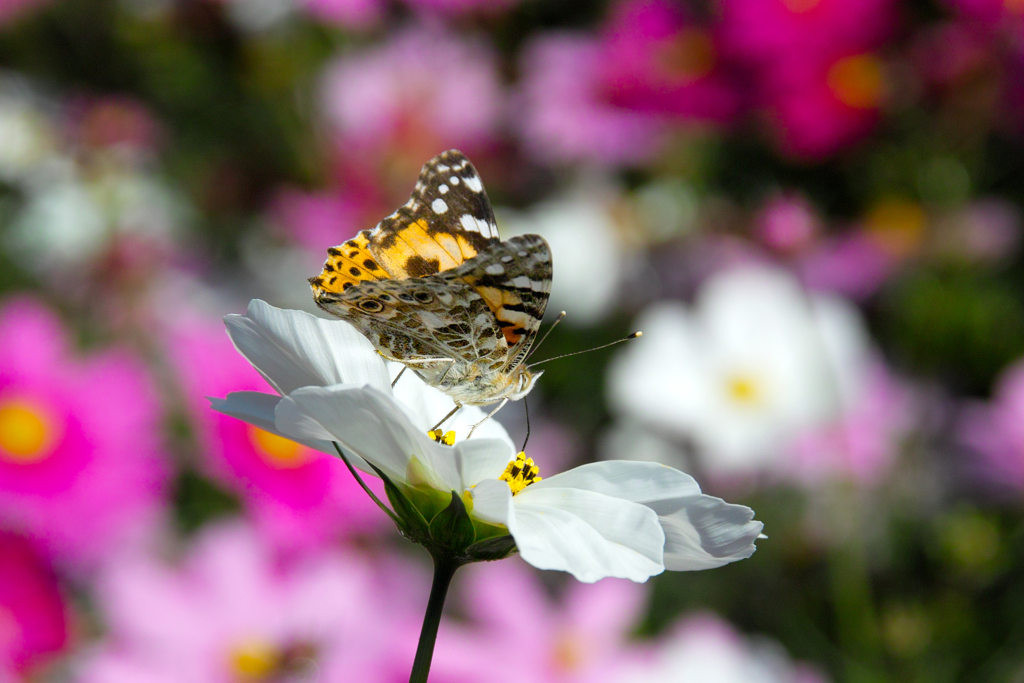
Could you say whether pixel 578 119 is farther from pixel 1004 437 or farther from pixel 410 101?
pixel 1004 437

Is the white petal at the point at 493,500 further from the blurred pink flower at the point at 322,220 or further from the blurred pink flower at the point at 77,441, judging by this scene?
the blurred pink flower at the point at 322,220

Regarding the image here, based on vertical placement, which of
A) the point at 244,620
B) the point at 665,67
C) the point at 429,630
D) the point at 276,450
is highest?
the point at 665,67

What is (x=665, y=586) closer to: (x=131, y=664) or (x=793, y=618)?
(x=793, y=618)

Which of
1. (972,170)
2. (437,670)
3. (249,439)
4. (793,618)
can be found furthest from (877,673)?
(972,170)

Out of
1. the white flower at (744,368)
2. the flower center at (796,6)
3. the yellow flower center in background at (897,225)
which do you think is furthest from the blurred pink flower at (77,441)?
the yellow flower center in background at (897,225)

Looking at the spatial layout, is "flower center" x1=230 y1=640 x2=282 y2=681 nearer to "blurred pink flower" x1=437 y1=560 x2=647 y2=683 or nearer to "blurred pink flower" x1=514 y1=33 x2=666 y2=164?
"blurred pink flower" x1=437 y1=560 x2=647 y2=683

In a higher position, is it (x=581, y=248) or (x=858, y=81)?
(x=858, y=81)

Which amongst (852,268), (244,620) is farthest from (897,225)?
(244,620)
